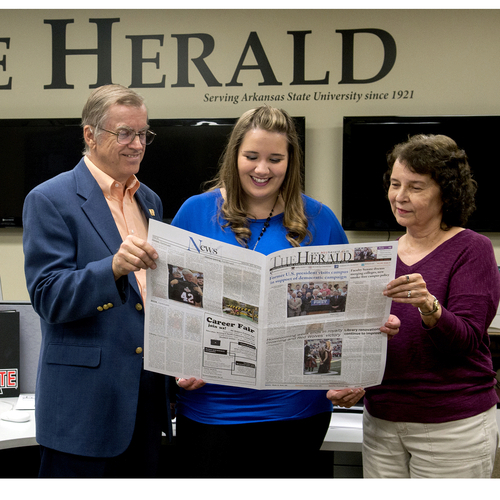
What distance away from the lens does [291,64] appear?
3.88 meters

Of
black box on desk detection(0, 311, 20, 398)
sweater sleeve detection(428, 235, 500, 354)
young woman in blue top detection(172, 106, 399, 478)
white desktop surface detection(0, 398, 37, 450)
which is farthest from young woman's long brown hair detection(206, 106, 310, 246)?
black box on desk detection(0, 311, 20, 398)

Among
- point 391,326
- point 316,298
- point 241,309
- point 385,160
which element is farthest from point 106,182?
point 385,160

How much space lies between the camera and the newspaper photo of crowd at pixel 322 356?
4.01ft

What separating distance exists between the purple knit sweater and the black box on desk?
1414 millimetres

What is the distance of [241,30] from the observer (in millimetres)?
3885

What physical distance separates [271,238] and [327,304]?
0.78 feet

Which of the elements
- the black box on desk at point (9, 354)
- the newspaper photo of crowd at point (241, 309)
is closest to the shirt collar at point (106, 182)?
the newspaper photo of crowd at point (241, 309)

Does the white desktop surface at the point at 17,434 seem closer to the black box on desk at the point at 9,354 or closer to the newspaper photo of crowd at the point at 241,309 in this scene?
the black box on desk at the point at 9,354

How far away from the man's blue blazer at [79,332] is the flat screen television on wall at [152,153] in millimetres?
2660

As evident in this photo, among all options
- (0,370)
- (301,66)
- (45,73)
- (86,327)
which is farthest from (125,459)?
(45,73)

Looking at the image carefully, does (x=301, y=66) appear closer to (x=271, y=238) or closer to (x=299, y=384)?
(x=271, y=238)

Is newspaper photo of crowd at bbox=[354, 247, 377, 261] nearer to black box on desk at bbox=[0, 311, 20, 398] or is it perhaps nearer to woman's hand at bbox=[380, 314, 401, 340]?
woman's hand at bbox=[380, 314, 401, 340]

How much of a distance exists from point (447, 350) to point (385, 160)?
2804 mm

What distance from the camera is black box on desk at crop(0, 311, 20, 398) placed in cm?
203
